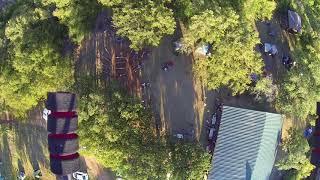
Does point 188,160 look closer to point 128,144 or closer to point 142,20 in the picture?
point 128,144

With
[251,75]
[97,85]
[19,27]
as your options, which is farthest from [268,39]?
[19,27]

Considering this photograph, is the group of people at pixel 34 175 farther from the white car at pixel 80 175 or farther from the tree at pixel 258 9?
the tree at pixel 258 9

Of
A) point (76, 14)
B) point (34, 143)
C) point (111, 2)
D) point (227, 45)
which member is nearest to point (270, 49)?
point (227, 45)

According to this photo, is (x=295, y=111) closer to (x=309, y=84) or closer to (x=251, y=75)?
(x=309, y=84)

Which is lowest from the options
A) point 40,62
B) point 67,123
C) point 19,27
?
point 67,123

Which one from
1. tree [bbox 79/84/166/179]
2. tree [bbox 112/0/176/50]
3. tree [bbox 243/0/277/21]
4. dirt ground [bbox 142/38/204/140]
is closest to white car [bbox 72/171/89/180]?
tree [bbox 79/84/166/179]

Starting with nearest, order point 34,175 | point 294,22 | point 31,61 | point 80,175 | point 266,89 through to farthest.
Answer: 1. point 31,61
2. point 266,89
3. point 80,175
4. point 34,175
5. point 294,22
